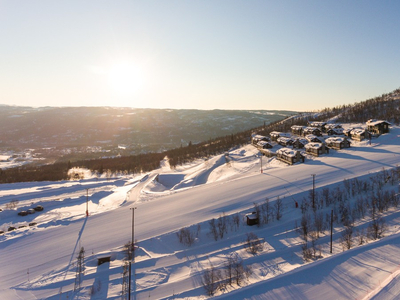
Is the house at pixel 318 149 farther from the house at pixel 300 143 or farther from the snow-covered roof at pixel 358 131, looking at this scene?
the snow-covered roof at pixel 358 131

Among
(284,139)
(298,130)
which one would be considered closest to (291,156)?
(284,139)

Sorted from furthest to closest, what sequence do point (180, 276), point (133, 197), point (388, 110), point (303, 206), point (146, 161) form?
point (146, 161) → point (388, 110) → point (133, 197) → point (303, 206) → point (180, 276)

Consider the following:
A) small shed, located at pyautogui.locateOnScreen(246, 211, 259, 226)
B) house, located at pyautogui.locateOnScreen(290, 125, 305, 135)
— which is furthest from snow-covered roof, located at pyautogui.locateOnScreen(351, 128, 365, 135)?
small shed, located at pyautogui.locateOnScreen(246, 211, 259, 226)

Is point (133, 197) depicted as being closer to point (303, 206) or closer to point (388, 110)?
point (303, 206)

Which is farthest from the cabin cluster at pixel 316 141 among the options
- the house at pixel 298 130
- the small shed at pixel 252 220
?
the small shed at pixel 252 220

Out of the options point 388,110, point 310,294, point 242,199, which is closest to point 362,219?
point 242,199

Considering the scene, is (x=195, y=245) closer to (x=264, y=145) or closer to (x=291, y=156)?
(x=291, y=156)
